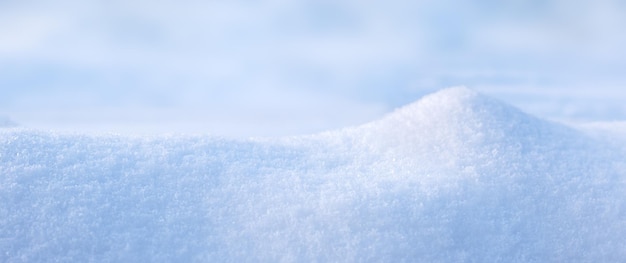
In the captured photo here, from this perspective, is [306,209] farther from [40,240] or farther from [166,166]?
[40,240]

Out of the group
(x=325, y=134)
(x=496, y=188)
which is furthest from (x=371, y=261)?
(x=325, y=134)

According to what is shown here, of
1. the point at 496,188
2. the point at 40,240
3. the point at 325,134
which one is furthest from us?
the point at 325,134

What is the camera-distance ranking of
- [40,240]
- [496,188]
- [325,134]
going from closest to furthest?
[40,240] → [496,188] → [325,134]

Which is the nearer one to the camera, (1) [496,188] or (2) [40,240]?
(2) [40,240]

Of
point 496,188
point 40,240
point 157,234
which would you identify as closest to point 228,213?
point 157,234

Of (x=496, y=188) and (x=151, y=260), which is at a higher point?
(x=496, y=188)

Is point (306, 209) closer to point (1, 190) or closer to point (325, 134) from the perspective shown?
point (325, 134)
